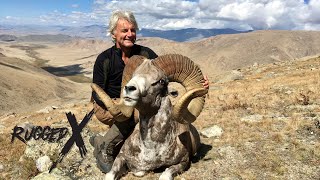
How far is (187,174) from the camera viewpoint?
10.6m

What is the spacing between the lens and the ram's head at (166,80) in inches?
360

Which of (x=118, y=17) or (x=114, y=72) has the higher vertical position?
(x=118, y=17)

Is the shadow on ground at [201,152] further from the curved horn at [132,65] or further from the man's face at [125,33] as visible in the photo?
the man's face at [125,33]

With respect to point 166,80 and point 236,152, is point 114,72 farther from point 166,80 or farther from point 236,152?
point 236,152

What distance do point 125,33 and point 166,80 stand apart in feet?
5.78

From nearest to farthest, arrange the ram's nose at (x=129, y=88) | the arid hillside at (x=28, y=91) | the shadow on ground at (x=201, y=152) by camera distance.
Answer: the ram's nose at (x=129, y=88)
the shadow on ground at (x=201, y=152)
the arid hillside at (x=28, y=91)

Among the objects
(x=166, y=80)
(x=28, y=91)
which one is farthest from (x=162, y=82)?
(x=28, y=91)

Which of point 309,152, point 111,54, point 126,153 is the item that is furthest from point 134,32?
point 309,152

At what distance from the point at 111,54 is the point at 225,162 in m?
4.91

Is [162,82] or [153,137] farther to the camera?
[153,137]

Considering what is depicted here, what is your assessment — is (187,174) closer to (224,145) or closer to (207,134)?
(224,145)

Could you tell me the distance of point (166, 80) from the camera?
32.0ft

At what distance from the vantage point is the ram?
934 cm

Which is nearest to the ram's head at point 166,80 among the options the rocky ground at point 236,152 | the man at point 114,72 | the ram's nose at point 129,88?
the ram's nose at point 129,88
